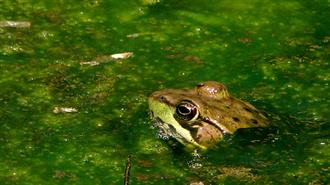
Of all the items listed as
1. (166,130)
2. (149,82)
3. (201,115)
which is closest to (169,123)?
(166,130)

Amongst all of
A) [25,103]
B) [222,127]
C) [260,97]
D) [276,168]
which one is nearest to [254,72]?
[260,97]

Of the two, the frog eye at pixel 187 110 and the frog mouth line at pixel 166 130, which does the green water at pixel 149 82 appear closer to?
the frog mouth line at pixel 166 130

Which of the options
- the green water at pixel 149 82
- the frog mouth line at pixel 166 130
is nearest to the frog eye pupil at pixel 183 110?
the frog mouth line at pixel 166 130

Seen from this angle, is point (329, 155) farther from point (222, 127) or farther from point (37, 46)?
point (37, 46)

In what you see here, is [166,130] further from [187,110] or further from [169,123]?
[187,110]

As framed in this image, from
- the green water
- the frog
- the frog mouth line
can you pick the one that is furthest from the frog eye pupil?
the green water

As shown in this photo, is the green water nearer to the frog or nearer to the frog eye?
the frog

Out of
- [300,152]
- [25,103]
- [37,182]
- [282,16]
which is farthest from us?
[282,16]
